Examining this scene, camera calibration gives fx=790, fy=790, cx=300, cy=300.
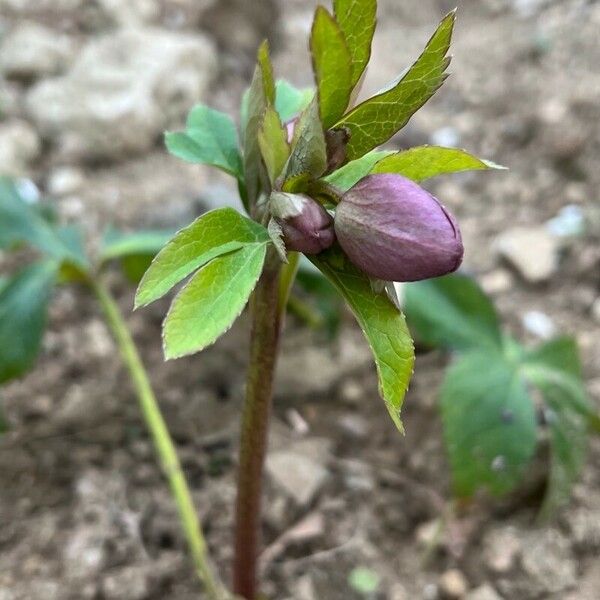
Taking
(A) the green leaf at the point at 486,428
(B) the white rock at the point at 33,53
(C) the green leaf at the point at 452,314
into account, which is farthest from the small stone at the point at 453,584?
(B) the white rock at the point at 33,53

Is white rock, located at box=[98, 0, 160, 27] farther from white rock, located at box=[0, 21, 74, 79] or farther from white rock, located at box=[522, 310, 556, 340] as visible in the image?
white rock, located at box=[522, 310, 556, 340]

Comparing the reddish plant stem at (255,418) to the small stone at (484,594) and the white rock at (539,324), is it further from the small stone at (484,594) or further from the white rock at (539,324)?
the white rock at (539,324)

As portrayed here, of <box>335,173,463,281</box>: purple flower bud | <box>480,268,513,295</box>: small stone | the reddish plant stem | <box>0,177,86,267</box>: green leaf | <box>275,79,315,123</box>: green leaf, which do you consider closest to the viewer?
<box>335,173,463,281</box>: purple flower bud

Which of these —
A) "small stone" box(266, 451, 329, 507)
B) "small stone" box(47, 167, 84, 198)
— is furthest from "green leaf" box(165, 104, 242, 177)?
"small stone" box(47, 167, 84, 198)

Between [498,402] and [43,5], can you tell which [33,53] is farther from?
[498,402]

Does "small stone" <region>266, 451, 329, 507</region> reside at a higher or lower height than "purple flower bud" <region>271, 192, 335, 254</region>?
lower

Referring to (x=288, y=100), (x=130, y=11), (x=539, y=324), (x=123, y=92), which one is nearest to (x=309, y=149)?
(x=288, y=100)
